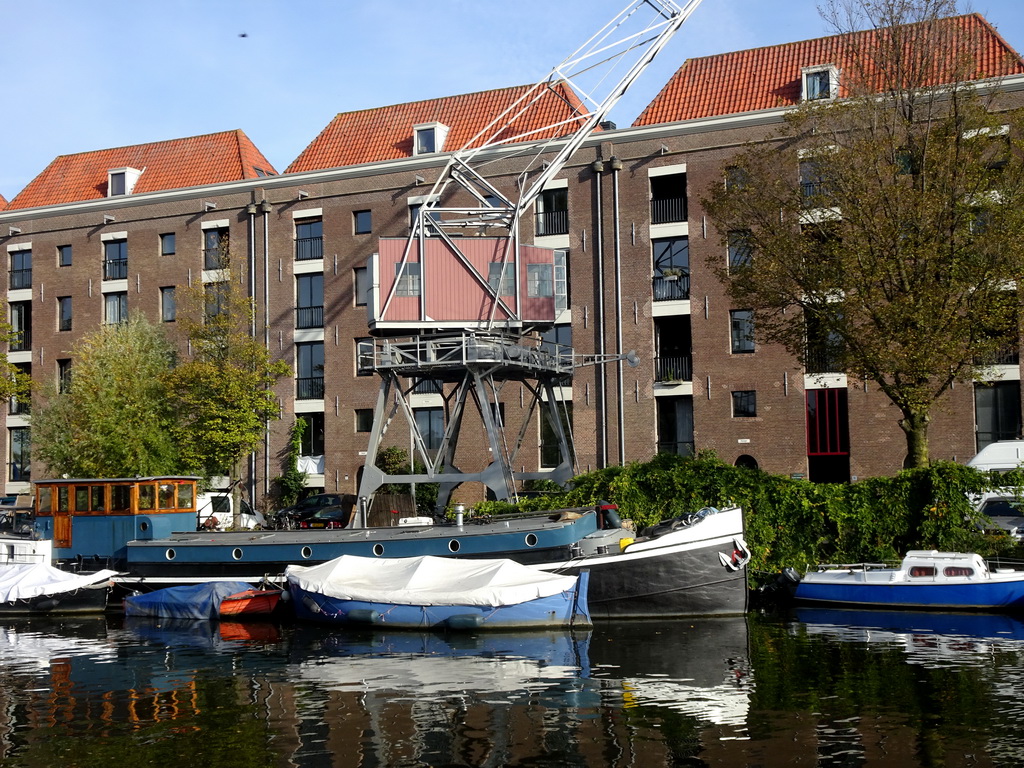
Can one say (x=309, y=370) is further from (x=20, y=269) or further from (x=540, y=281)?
(x=540, y=281)

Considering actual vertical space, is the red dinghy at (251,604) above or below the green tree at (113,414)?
below

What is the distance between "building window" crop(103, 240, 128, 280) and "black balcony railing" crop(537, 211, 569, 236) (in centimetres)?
2193

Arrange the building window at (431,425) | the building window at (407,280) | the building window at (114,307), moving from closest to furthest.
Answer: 1. the building window at (407,280)
2. the building window at (431,425)
3. the building window at (114,307)

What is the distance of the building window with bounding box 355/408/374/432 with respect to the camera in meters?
51.3

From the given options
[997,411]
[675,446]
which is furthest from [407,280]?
[997,411]

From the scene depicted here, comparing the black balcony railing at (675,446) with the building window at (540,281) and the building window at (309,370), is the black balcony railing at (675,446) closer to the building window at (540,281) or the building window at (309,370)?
the building window at (540,281)

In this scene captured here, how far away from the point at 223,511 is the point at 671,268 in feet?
71.1

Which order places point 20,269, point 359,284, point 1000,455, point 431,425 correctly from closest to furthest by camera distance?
point 1000,455 → point 431,425 → point 359,284 → point 20,269

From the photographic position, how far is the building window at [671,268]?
4731 centimetres

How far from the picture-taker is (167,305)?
183 feet

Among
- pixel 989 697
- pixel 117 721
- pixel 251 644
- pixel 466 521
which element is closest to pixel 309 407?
pixel 466 521

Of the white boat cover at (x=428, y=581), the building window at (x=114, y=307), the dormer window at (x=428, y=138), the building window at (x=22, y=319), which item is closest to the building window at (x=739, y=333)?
the dormer window at (x=428, y=138)

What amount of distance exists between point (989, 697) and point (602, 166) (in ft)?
112

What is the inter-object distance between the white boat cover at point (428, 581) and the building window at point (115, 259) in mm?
34106
